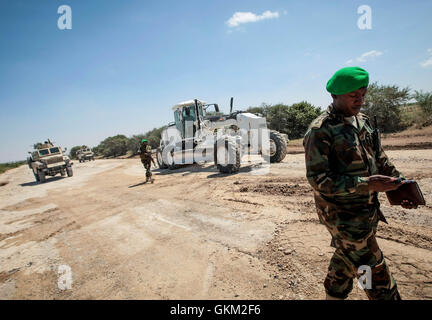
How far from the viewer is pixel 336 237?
1674 millimetres

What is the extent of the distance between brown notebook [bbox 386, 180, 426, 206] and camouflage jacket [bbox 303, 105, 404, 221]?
0.14 m

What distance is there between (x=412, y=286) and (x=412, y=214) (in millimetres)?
1880

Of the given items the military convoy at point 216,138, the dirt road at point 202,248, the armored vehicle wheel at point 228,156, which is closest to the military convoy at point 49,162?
the military convoy at point 216,138

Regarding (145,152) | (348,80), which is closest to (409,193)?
(348,80)

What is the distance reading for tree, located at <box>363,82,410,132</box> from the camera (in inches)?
523

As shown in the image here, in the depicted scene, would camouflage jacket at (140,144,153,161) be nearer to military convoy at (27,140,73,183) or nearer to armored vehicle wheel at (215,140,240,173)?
armored vehicle wheel at (215,140,240,173)

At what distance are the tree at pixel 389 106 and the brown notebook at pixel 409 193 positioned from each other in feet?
47.3

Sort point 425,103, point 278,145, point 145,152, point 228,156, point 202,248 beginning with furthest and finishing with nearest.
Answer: point 425,103 < point 145,152 < point 278,145 < point 228,156 < point 202,248

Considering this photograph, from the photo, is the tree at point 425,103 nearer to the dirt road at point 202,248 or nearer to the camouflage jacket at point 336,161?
the dirt road at point 202,248

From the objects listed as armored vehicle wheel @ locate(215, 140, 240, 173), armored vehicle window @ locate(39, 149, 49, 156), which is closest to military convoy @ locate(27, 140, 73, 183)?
armored vehicle window @ locate(39, 149, 49, 156)

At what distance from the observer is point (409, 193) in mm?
1536

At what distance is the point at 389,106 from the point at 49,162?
72.0 ft

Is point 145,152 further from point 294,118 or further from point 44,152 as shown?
point 294,118
